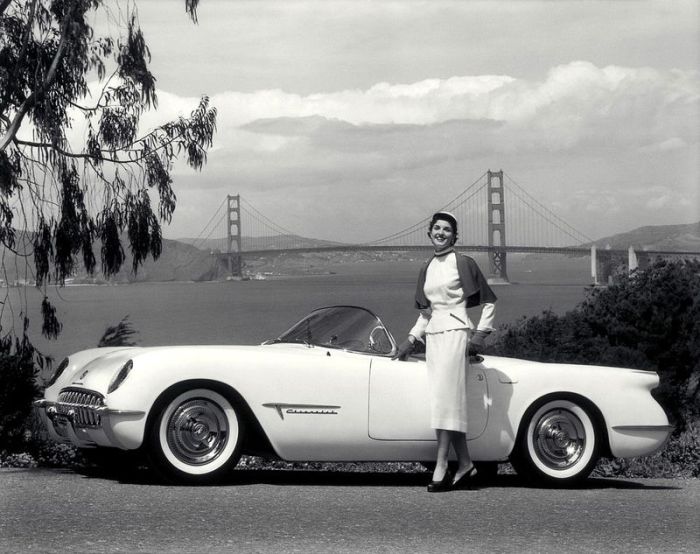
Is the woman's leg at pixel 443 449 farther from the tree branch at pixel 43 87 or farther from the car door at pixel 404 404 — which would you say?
the tree branch at pixel 43 87

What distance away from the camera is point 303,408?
6359 millimetres

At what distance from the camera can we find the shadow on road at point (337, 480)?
652cm

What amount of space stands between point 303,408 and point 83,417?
4.00 ft

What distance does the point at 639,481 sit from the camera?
7535 mm

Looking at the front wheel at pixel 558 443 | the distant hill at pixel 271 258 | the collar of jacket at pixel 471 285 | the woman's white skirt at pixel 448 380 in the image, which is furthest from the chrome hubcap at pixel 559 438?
the distant hill at pixel 271 258

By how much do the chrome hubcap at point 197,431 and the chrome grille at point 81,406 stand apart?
1.36 feet

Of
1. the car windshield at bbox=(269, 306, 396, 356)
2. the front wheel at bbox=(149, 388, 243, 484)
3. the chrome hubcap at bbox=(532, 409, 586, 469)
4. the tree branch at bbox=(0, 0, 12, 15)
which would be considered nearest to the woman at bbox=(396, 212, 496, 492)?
the car windshield at bbox=(269, 306, 396, 356)

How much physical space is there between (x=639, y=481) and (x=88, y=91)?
9.99 meters

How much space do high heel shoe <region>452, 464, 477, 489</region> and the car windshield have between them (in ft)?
2.71

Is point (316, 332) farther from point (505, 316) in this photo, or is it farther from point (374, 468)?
point (505, 316)

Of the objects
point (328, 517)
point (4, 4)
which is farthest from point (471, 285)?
→ point (4, 4)

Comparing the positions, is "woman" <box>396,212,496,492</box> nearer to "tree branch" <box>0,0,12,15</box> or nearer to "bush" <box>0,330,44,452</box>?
"bush" <box>0,330,44,452</box>

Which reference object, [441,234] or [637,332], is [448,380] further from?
[637,332]

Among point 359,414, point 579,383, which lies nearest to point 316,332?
point 359,414
